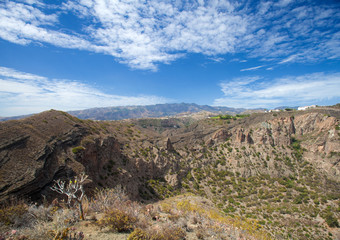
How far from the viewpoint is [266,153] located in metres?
39.3

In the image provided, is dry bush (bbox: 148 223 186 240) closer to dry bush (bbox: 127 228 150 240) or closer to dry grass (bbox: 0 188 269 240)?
dry grass (bbox: 0 188 269 240)

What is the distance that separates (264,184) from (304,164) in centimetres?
1147

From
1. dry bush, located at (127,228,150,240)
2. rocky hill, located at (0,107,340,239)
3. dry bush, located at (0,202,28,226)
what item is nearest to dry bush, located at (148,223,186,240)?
dry bush, located at (127,228,150,240)

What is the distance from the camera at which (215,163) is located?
128 feet

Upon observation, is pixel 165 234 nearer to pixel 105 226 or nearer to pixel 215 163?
pixel 105 226

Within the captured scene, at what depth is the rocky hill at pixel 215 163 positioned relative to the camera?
15734 millimetres

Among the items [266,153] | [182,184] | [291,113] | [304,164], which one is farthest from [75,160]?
[291,113]

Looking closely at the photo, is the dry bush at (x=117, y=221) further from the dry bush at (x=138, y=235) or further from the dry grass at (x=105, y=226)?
the dry bush at (x=138, y=235)

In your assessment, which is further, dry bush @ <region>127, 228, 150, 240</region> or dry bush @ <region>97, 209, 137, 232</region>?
dry bush @ <region>97, 209, 137, 232</region>

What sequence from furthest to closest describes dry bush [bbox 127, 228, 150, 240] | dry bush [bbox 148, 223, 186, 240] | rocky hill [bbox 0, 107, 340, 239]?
1. rocky hill [bbox 0, 107, 340, 239]
2. dry bush [bbox 148, 223, 186, 240]
3. dry bush [bbox 127, 228, 150, 240]

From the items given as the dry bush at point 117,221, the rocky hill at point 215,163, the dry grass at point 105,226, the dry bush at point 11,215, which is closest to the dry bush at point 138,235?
the dry grass at point 105,226

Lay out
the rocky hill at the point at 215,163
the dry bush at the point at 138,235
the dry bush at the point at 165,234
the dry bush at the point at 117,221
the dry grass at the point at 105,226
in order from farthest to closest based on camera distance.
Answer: the rocky hill at the point at 215,163 → the dry bush at the point at 117,221 → the dry bush at the point at 165,234 → the dry bush at the point at 138,235 → the dry grass at the point at 105,226

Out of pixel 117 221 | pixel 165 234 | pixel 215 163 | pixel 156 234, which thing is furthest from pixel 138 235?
pixel 215 163

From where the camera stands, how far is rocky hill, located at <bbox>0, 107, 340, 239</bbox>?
1573 cm
